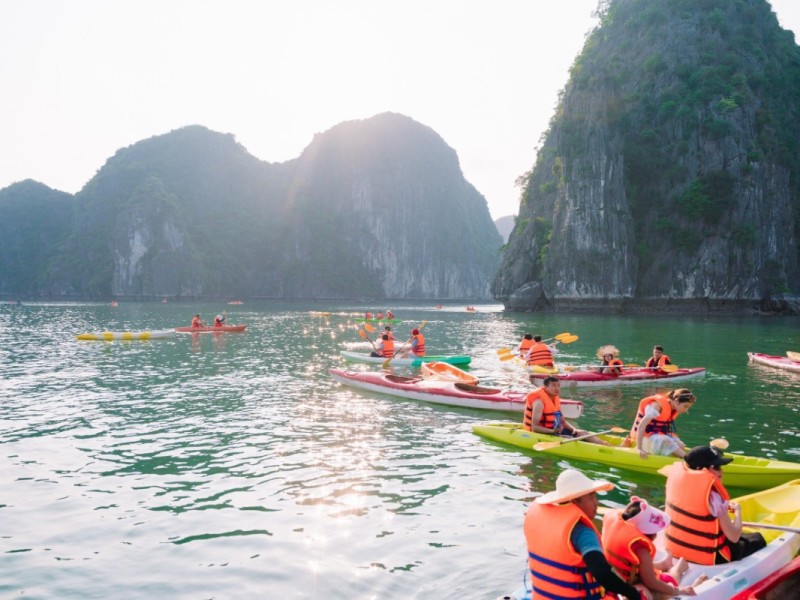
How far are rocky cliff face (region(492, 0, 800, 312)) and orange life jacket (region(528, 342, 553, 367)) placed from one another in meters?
52.9

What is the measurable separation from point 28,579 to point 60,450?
5762mm

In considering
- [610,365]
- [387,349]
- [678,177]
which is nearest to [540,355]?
[610,365]

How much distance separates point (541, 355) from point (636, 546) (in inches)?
668

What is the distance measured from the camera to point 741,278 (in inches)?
2635

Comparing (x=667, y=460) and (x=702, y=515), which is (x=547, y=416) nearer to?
(x=667, y=460)

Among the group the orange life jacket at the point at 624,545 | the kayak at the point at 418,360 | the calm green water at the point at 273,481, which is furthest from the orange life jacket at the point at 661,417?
the kayak at the point at 418,360

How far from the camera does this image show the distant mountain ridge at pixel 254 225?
154 meters

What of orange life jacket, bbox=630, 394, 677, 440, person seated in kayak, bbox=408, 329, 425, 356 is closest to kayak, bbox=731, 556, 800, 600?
orange life jacket, bbox=630, 394, 677, 440

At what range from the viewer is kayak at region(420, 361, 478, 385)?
1874 centimetres

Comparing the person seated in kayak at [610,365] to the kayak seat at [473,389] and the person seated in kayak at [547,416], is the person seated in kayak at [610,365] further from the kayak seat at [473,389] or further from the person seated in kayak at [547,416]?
the person seated in kayak at [547,416]

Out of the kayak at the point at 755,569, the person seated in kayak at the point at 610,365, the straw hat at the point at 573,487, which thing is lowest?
the kayak at the point at 755,569

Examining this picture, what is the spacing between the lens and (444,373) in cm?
1995

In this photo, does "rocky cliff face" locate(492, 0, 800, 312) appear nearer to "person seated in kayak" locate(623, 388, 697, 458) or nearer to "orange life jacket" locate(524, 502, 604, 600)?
"person seated in kayak" locate(623, 388, 697, 458)

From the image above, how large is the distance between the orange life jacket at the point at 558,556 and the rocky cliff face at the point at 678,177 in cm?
7037
